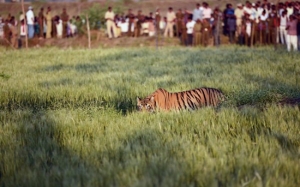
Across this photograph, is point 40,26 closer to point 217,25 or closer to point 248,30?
point 217,25

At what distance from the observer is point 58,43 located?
25906 millimetres

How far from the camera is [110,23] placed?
997 inches

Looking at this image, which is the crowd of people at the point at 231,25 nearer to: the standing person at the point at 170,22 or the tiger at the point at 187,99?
the standing person at the point at 170,22

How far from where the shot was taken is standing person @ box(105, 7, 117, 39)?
978 inches

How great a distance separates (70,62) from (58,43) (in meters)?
12.8

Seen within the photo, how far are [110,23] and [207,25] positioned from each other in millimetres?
6871

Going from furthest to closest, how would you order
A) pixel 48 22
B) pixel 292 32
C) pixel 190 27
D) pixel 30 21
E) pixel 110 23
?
pixel 48 22 → pixel 110 23 → pixel 30 21 → pixel 190 27 → pixel 292 32

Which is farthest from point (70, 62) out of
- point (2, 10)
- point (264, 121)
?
point (2, 10)

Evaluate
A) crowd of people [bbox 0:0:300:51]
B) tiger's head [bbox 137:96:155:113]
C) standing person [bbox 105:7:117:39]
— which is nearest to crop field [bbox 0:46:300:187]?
tiger's head [bbox 137:96:155:113]

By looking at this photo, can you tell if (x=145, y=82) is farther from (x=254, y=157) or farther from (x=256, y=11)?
(x=256, y=11)

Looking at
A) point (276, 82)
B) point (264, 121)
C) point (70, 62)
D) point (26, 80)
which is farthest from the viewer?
point (70, 62)

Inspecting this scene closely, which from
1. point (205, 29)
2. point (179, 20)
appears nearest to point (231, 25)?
point (205, 29)

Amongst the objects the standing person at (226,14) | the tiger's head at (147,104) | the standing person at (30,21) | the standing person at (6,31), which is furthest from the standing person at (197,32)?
the tiger's head at (147,104)

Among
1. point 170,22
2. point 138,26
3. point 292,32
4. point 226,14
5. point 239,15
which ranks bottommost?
point 292,32
